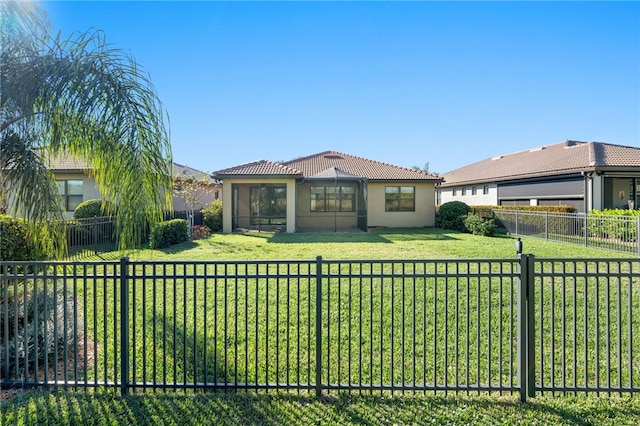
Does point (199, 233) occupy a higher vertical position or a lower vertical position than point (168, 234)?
lower

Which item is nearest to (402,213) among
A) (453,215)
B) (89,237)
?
(453,215)

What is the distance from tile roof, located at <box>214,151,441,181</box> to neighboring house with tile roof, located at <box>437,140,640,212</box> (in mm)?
5874

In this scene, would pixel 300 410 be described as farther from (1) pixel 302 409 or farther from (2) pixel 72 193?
(2) pixel 72 193

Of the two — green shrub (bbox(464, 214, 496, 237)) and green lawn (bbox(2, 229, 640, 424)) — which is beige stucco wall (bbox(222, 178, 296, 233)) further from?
green lawn (bbox(2, 229, 640, 424))

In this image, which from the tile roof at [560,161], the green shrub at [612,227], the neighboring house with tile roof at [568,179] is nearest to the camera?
the green shrub at [612,227]

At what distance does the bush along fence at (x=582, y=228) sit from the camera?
38.4ft

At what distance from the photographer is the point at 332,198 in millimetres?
20844

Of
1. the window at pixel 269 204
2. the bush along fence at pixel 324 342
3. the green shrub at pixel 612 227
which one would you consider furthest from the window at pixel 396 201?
the bush along fence at pixel 324 342

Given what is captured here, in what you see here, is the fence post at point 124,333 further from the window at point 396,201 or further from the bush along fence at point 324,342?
the window at point 396,201

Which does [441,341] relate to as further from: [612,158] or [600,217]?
[612,158]

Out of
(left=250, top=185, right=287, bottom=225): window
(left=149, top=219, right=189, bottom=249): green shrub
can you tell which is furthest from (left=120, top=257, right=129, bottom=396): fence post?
(left=250, top=185, right=287, bottom=225): window

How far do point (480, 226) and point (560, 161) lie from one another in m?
8.54

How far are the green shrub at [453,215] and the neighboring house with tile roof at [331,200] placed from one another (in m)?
1.33

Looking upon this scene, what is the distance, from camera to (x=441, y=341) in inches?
175
